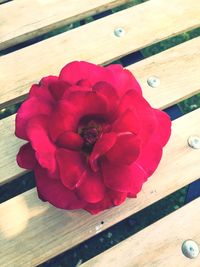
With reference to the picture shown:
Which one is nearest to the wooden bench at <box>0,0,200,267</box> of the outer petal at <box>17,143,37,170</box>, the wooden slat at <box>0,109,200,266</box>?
the wooden slat at <box>0,109,200,266</box>

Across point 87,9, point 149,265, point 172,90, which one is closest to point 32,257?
point 149,265

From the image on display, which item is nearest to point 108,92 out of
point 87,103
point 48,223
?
point 87,103

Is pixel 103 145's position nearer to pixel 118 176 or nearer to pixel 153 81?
pixel 118 176

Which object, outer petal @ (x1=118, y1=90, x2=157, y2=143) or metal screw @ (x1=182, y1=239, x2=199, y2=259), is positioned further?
metal screw @ (x1=182, y1=239, x2=199, y2=259)

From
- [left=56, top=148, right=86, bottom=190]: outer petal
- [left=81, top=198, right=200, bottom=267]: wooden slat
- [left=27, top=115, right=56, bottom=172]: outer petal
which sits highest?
[left=27, top=115, right=56, bottom=172]: outer petal

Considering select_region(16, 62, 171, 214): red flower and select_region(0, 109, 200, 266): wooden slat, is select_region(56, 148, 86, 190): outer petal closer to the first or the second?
select_region(16, 62, 171, 214): red flower

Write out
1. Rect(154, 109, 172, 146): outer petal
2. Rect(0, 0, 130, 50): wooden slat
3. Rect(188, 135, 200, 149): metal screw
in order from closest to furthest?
1. Rect(154, 109, 172, 146): outer petal
2. Rect(188, 135, 200, 149): metal screw
3. Rect(0, 0, 130, 50): wooden slat
